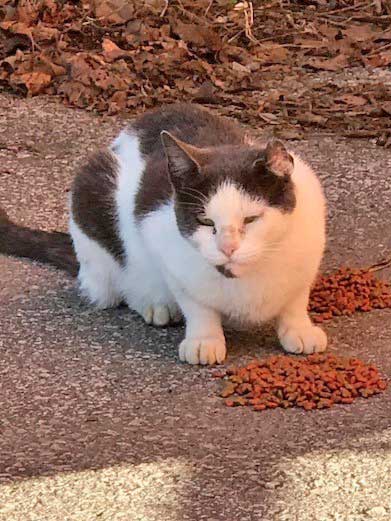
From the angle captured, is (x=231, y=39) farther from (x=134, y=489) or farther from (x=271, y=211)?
(x=134, y=489)

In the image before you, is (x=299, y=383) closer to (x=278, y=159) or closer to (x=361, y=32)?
(x=278, y=159)

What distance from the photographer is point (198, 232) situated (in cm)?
387

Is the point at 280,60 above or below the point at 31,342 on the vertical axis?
below

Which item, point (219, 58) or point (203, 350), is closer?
point (203, 350)

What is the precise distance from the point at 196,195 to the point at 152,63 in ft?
11.7

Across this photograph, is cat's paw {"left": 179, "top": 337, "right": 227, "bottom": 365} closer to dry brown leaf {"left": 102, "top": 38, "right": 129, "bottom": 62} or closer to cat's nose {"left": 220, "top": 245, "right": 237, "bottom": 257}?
cat's nose {"left": 220, "top": 245, "right": 237, "bottom": 257}

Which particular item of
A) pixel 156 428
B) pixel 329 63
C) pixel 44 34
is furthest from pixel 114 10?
pixel 156 428

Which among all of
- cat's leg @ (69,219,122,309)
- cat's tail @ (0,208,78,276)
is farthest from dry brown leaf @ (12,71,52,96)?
cat's leg @ (69,219,122,309)

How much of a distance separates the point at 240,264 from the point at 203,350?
0.43 metres

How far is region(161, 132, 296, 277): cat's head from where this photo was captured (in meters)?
3.78

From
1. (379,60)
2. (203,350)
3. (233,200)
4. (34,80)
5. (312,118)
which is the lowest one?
(34,80)

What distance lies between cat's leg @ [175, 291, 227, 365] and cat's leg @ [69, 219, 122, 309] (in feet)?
1.83

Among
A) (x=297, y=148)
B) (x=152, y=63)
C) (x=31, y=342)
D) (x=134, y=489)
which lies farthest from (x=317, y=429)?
(x=152, y=63)

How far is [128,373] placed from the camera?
13.5ft
